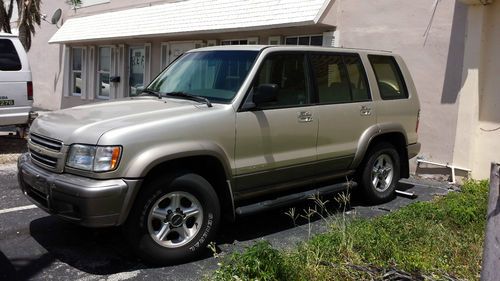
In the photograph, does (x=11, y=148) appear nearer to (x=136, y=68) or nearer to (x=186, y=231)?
(x=136, y=68)

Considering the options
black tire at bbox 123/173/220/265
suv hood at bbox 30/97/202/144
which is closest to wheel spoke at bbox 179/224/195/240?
black tire at bbox 123/173/220/265

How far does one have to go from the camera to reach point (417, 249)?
4312 millimetres

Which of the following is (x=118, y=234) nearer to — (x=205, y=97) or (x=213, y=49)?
(x=205, y=97)

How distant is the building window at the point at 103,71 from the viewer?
16.7 m

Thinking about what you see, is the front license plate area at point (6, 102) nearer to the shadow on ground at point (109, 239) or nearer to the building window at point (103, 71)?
the shadow on ground at point (109, 239)

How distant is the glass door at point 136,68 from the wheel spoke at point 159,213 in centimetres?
1123

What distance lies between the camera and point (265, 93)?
4.84m

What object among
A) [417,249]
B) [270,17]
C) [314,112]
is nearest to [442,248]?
Result: [417,249]

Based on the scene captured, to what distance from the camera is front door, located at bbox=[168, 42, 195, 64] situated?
1345cm

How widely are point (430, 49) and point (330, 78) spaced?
350 centimetres

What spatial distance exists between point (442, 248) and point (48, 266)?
3.45 m

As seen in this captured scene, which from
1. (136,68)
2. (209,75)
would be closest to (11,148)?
(136,68)

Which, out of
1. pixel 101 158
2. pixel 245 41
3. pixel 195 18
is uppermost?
pixel 195 18

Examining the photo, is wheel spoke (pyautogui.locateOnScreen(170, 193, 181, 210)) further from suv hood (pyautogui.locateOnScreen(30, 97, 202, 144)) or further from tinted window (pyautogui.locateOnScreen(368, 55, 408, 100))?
tinted window (pyautogui.locateOnScreen(368, 55, 408, 100))
